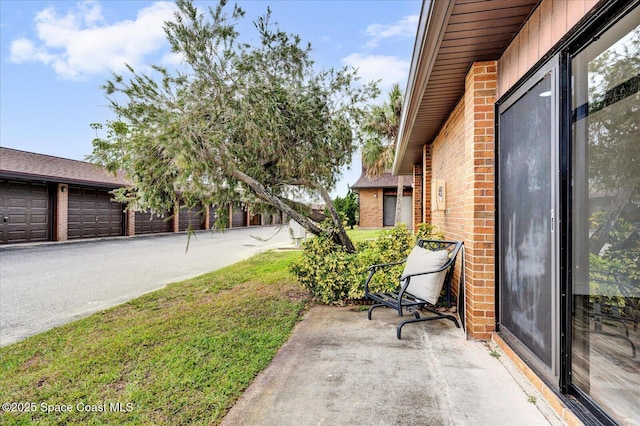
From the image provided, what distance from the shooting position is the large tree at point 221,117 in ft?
13.3

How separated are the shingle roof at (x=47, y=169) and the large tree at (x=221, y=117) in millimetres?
8411

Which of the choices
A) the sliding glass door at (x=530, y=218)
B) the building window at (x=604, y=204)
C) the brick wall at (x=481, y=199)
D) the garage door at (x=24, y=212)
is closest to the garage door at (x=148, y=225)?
the garage door at (x=24, y=212)

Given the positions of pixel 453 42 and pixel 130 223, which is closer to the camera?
pixel 453 42

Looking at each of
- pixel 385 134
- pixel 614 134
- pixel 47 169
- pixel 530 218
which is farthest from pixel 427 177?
pixel 47 169

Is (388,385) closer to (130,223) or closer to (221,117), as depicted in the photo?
(221,117)

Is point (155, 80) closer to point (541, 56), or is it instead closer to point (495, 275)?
point (541, 56)

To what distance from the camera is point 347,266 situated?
15.1 ft

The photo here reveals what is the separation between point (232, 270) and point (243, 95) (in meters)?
4.34

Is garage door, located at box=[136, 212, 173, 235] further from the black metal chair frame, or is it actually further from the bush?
the black metal chair frame

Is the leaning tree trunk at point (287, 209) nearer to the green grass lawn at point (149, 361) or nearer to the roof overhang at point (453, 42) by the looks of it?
the green grass lawn at point (149, 361)

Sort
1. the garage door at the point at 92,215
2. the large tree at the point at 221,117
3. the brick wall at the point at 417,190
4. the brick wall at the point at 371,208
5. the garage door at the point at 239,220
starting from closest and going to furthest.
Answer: the large tree at the point at 221,117, the brick wall at the point at 417,190, the garage door at the point at 92,215, the brick wall at the point at 371,208, the garage door at the point at 239,220

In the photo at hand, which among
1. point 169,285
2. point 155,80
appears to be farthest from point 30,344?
point 155,80

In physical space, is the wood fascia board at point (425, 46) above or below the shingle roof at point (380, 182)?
below

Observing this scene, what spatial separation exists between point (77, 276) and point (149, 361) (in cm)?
544
